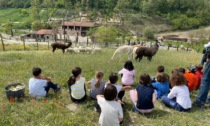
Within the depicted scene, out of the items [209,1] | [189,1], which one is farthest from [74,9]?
[209,1]

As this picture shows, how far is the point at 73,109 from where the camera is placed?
649 cm

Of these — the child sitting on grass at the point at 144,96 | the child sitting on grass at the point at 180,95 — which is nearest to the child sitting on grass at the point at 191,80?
the child sitting on grass at the point at 180,95

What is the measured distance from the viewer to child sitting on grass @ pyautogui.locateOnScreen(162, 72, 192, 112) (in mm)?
6516

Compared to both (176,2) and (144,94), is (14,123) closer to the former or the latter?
(144,94)

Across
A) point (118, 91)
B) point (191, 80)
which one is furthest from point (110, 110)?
point (191, 80)

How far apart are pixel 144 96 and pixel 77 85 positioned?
2.01 m

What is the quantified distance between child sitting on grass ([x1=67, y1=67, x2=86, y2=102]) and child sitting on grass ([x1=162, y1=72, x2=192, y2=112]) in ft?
8.77

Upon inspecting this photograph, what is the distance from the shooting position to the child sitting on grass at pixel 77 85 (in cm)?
666

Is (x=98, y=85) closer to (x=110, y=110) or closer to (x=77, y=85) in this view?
(x=77, y=85)

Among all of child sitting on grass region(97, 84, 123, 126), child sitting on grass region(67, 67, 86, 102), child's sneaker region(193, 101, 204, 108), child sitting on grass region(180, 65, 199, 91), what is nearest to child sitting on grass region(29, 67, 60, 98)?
child sitting on grass region(67, 67, 86, 102)

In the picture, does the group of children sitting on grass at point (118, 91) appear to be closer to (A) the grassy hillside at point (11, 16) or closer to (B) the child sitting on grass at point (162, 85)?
(B) the child sitting on grass at point (162, 85)

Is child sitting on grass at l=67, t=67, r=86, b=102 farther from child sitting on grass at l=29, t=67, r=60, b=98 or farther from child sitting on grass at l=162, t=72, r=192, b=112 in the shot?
child sitting on grass at l=162, t=72, r=192, b=112

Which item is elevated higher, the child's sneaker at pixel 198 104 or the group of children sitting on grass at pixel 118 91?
the group of children sitting on grass at pixel 118 91

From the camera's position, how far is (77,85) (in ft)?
21.9
